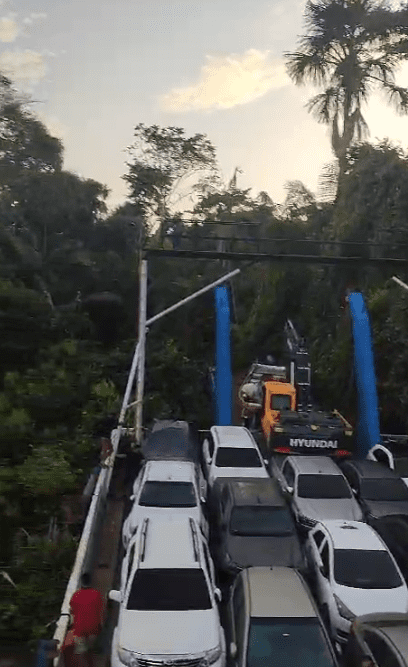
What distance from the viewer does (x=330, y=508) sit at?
1142 centimetres

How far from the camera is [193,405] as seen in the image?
2205 cm

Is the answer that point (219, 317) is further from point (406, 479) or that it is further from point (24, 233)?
point (24, 233)

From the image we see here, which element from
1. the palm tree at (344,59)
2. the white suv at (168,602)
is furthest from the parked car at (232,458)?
the palm tree at (344,59)

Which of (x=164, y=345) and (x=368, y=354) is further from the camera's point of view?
(x=164, y=345)

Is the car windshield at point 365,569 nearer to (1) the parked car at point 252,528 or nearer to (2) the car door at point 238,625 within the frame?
(1) the parked car at point 252,528

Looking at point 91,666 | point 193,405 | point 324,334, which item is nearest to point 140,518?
point 91,666

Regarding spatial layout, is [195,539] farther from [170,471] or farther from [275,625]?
[170,471]

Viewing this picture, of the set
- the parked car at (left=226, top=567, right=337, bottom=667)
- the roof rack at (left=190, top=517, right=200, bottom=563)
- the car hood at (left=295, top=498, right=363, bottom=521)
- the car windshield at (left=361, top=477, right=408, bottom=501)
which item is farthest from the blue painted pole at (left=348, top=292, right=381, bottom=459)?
the parked car at (left=226, top=567, right=337, bottom=667)

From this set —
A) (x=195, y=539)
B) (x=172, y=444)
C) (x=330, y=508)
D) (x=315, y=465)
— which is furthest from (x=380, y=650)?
(x=172, y=444)

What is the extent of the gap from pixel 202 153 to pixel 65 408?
2377 cm

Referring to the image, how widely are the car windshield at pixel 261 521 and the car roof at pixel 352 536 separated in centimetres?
61

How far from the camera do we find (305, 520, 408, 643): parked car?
8258 millimetres

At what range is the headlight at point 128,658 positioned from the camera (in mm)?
6910

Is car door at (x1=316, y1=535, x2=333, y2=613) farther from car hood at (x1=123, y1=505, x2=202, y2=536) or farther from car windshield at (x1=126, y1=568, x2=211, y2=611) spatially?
car hood at (x1=123, y1=505, x2=202, y2=536)
